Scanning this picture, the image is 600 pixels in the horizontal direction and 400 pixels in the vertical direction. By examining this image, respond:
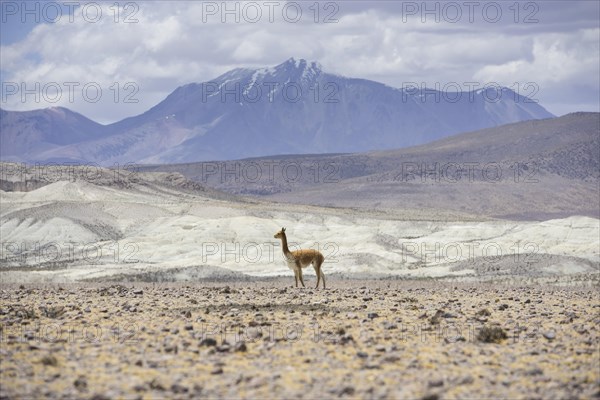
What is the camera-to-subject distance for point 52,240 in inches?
2424

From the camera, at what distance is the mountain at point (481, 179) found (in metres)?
146

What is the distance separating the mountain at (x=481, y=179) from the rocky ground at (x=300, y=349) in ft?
366

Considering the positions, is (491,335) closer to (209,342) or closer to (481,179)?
(209,342)

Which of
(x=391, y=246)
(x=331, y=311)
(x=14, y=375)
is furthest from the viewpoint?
(x=391, y=246)

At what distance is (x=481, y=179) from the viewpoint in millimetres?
162375

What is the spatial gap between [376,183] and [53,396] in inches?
6060

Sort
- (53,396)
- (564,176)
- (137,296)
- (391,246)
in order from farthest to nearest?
(564,176)
(391,246)
(137,296)
(53,396)

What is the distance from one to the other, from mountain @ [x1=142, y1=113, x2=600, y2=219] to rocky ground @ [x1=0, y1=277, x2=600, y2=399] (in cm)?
11152

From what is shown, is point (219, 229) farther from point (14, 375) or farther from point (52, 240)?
point (14, 375)

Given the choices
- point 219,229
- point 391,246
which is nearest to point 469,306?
point 391,246

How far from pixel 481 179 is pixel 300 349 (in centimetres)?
15114

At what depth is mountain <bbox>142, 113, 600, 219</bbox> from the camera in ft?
481

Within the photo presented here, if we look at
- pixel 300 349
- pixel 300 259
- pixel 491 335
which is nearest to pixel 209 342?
pixel 300 349

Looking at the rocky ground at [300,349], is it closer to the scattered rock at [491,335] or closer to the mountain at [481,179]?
the scattered rock at [491,335]
